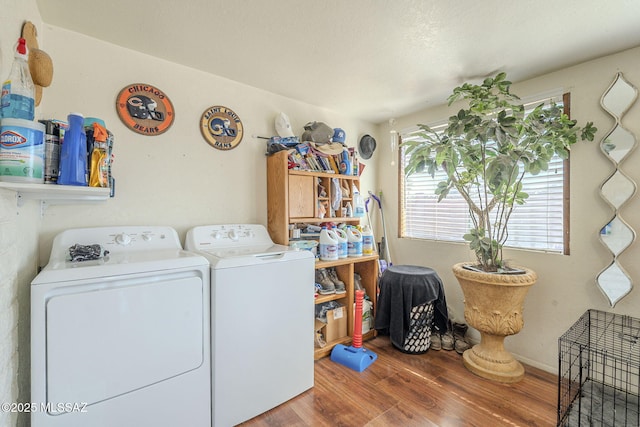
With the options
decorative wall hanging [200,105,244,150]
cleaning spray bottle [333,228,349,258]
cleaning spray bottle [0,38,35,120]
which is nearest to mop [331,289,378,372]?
cleaning spray bottle [333,228,349,258]

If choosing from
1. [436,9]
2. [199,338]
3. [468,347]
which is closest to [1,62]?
[199,338]

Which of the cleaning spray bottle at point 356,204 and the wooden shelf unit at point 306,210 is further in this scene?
the cleaning spray bottle at point 356,204

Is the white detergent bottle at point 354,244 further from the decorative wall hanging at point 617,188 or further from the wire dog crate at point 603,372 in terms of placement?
the decorative wall hanging at point 617,188

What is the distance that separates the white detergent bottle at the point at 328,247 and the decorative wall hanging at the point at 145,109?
4.62 ft

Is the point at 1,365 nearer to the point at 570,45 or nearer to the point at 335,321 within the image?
the point at 335,321

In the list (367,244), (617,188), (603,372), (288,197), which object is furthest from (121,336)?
(617,188)

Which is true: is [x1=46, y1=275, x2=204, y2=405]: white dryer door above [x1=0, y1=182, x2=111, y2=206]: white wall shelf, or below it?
below

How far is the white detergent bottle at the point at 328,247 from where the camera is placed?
2.28 metres

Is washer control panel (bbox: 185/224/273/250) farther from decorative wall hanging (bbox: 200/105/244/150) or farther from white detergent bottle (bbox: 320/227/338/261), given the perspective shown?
decorative wall hanging (bbox: 200/105/244/150)

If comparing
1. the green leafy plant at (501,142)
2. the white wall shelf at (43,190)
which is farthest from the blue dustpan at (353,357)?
the white wall shelf at (43,190)

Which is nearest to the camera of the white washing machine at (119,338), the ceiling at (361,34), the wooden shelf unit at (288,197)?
the white washing machine at (119,338)

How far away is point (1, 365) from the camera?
929 millimetres

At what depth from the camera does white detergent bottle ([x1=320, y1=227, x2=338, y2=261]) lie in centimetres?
228

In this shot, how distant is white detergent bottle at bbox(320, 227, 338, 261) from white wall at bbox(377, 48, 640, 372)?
144cm
